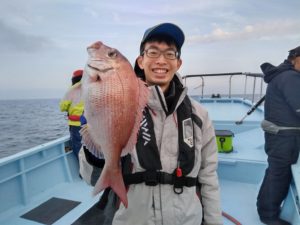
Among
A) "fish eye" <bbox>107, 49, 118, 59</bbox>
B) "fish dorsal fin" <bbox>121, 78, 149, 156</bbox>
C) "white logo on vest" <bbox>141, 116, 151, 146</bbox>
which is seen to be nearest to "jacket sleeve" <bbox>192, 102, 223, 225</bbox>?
"white logo on vest" <bbox>141, 116, 151, 146</bbox>

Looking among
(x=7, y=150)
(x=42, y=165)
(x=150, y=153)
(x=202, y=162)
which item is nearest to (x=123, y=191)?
(x=150, y=153)

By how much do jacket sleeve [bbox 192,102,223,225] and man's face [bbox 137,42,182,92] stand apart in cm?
39

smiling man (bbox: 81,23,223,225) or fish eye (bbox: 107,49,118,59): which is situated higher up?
fish eye (bbox: 107,49,118,59)

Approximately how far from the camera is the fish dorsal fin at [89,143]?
1.30 metres

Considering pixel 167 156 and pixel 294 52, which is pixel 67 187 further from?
pixel 294 52

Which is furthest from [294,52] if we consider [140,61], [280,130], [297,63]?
[140,61]

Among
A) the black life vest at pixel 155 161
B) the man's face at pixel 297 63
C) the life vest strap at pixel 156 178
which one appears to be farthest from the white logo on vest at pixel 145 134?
the man's face at pixel 297 63

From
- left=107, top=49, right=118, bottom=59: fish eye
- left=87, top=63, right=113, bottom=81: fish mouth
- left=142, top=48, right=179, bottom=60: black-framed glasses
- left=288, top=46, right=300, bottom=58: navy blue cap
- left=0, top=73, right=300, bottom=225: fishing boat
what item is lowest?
left=0, top=73, right=300, bottom=225: fishing boat

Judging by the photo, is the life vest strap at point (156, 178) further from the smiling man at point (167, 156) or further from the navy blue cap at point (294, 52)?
the navy blue cap at point (294, 52)

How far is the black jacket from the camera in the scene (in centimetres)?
287

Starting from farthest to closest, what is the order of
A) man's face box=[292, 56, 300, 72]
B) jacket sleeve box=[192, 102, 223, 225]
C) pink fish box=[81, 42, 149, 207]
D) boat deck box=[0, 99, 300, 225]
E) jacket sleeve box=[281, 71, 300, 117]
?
1. boat deck box=[0, 99, 300, 225]
2. man's face box=[292, 56, 300, 72]
3. jacket sleeve box=[281, 71, 300, 117]
4. jacket sleeve box=[192, 102, 223, 225]
5. pink fish box=[81, 42, 149, 207]

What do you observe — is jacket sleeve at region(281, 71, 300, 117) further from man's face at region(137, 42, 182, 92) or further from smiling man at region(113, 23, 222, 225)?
man's face at region(137, 42, 182, 92)

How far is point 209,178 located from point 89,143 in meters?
1.03

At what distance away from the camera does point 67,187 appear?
14.5 ft
